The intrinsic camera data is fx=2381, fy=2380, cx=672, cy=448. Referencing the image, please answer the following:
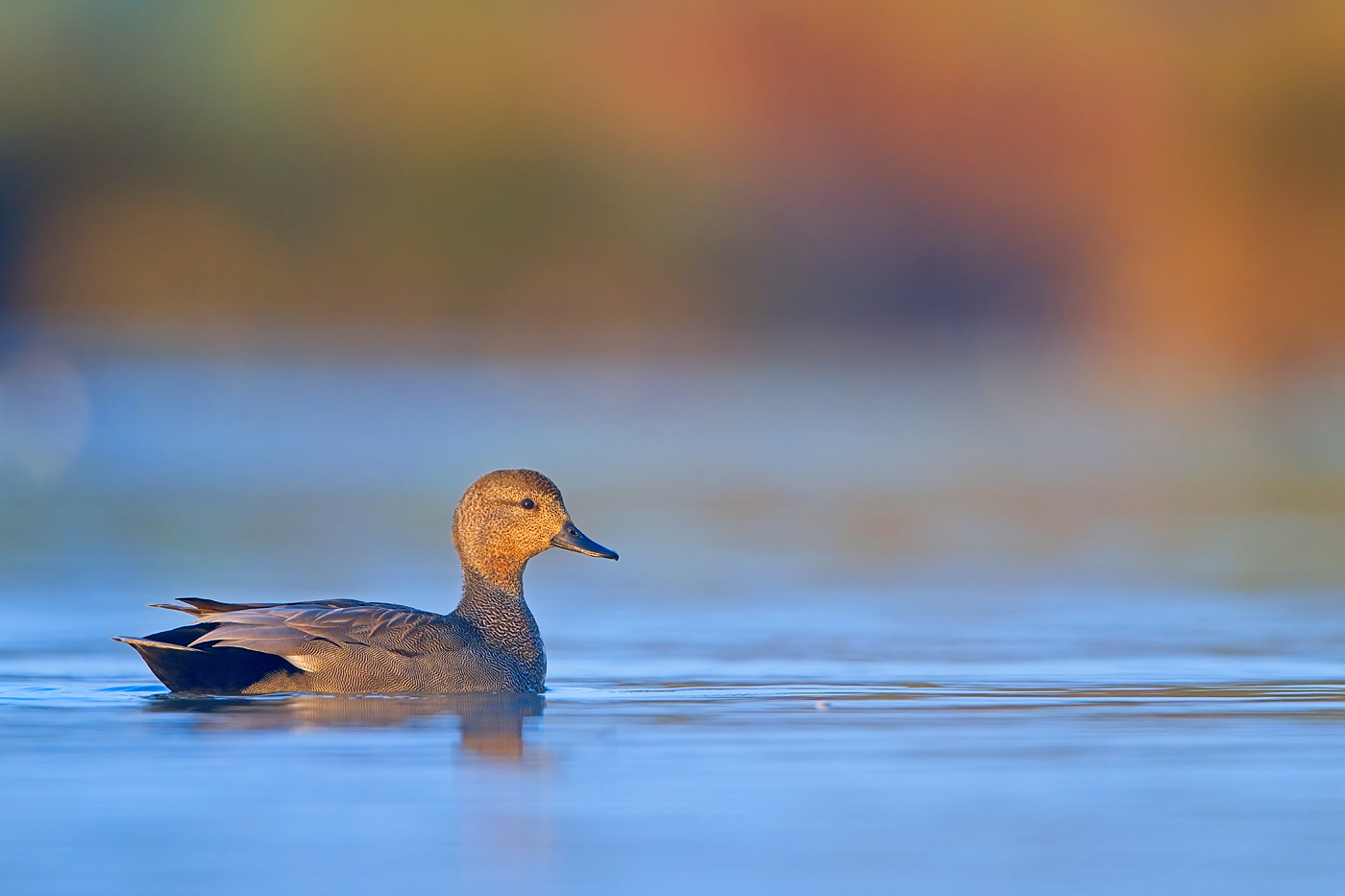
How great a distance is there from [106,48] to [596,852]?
3977 centimetres

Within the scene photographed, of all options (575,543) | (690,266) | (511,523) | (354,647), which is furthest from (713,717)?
(690,266)

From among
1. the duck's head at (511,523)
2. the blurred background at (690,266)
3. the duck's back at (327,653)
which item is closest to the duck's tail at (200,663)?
the duck's back at (327,653)

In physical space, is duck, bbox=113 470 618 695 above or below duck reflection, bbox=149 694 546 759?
above

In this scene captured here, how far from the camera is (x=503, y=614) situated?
7906 mm

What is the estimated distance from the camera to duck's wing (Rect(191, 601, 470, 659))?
724 cm

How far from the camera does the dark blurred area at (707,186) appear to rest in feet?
111

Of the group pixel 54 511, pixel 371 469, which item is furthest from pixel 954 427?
pixel 54 511

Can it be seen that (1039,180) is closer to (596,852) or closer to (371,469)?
(371,469)

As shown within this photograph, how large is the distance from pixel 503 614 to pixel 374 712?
904 mm

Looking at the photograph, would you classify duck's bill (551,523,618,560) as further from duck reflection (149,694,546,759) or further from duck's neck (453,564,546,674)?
duck reflection (149,694,546,759)

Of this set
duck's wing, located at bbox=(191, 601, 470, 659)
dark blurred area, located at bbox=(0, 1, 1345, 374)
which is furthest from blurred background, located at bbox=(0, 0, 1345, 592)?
duck's wing, located at bbox=(191, 601, 470, 659)

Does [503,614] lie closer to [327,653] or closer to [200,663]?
[327,653]

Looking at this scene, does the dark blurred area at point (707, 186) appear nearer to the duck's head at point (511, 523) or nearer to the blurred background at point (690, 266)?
the blurred background at point (690, 266)

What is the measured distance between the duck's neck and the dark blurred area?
23.5 metres
